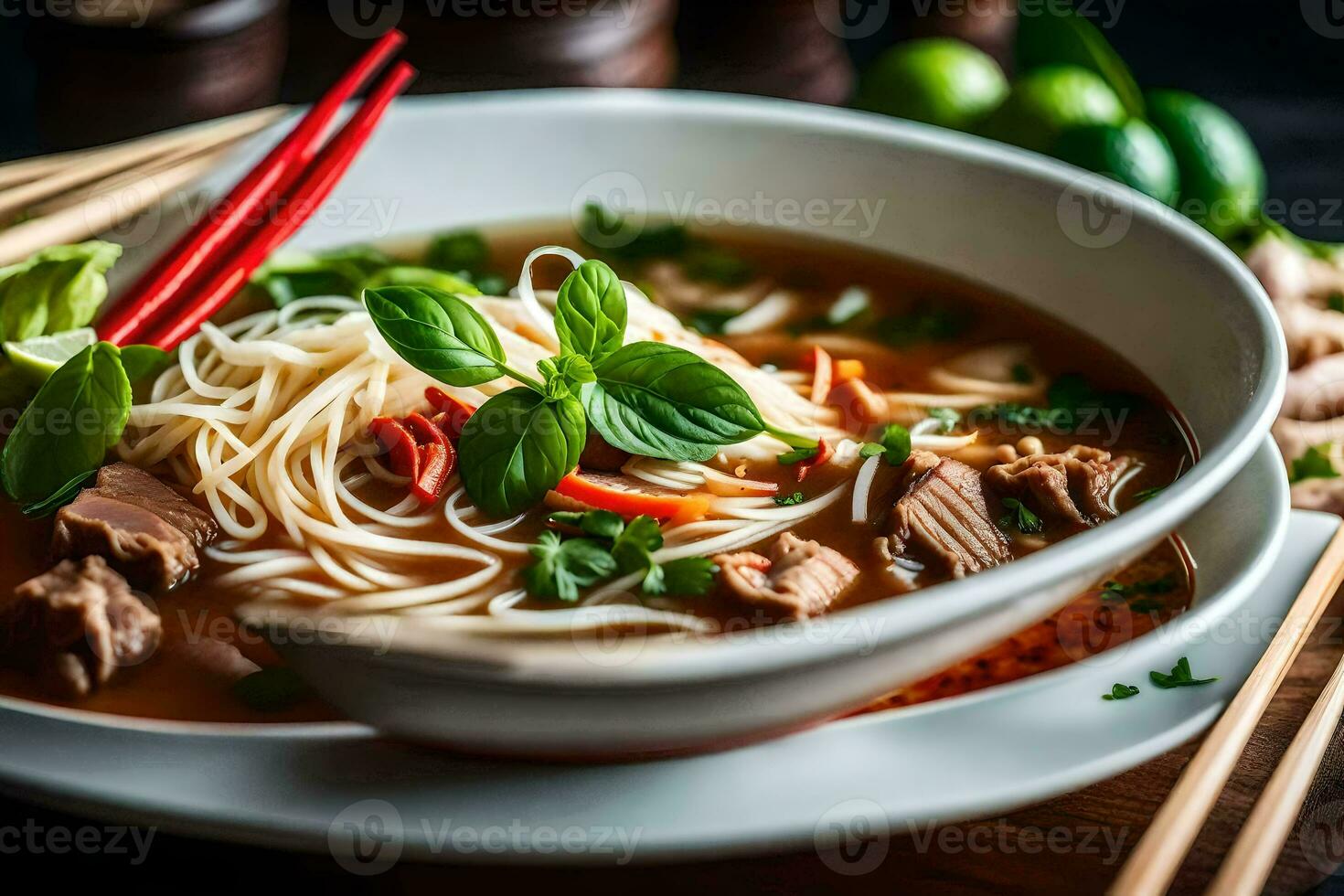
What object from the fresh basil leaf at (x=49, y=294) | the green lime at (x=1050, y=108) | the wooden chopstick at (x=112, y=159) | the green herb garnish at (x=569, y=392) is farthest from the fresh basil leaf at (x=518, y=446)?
the green lime at (x=1050, y=108)

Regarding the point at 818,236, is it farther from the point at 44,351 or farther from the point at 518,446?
the point at 44,351

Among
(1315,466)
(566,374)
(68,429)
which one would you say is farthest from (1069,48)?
(68,429)

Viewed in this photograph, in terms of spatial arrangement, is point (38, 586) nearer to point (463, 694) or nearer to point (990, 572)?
point (463, 694)

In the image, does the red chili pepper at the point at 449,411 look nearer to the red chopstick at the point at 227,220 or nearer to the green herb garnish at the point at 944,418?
the red chopstick at the point at 227,220

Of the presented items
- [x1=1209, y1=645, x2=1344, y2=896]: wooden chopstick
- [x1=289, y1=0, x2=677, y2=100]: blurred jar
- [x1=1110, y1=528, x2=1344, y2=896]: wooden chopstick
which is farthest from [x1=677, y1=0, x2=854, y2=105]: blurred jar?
[x1=1209, y1=645, x2=1344, y2=896]: wooden chopstick

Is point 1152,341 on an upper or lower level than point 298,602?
upper

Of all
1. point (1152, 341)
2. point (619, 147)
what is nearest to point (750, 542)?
point (1152, 341)

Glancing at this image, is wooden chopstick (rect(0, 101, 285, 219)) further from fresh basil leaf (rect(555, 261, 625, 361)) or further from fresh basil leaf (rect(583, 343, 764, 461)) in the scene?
fresh basil leaf (rect(583, 343, 764, 461))
